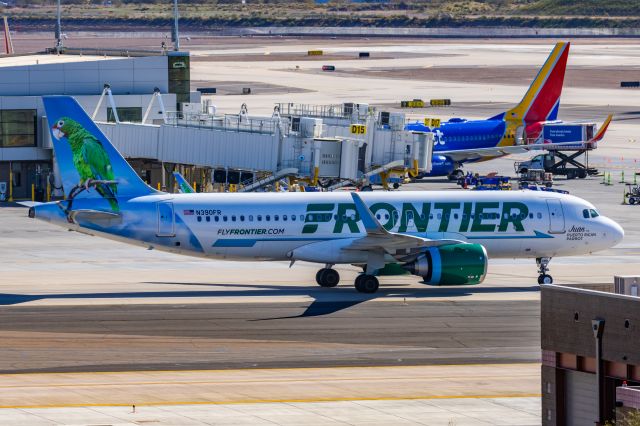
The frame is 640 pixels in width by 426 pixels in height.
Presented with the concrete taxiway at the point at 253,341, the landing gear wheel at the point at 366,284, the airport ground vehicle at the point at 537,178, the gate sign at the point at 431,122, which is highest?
the gate sign at the point at 431,122

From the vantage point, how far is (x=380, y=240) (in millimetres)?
57344

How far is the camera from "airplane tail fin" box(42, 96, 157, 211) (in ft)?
192

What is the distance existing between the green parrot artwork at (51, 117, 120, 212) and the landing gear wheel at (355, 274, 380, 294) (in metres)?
10.8

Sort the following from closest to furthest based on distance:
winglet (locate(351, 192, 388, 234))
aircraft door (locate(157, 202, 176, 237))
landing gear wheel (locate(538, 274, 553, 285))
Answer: winglet (locate(351, 192, 388, 234)) < aircraft door (locate(157, 202, 176, 237)) < landing gear wheel (locate(538, 274, 553, 285))

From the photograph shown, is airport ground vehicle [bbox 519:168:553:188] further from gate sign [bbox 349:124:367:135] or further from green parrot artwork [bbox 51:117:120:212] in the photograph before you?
green parrot artwork [bbox 51:117:120:212]

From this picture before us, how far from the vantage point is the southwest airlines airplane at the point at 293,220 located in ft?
190

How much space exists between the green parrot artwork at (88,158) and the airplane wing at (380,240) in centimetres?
1029

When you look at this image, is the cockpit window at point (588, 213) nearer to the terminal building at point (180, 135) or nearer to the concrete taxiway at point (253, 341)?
the concrete taxiway at point (253, 341)

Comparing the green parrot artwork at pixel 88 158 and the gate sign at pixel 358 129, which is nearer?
the green parrot artwork at pixel 88 158

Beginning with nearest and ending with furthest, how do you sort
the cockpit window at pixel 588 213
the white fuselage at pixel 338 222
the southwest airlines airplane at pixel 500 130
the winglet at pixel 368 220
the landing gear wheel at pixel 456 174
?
1. the winglet at pixel 368 220
2. the white fuselage at pixel 338 222
3. the cockpit window at pixel 588 213
4. the landing gear wheel at pixel 456 174
5. the southwest airlines airplane at pixel 500 130

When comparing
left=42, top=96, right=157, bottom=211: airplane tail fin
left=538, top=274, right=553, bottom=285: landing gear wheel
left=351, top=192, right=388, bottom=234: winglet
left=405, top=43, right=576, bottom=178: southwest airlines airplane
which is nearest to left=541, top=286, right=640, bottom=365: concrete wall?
left=351, top=192, right=388, bottom=234: winglet

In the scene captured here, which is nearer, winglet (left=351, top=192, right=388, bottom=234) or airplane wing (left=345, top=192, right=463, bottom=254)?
winglet (left=351, top=192, right=388, bottom=234)

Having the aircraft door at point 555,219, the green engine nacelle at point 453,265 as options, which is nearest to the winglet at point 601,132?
the aircraft door at point 555,219

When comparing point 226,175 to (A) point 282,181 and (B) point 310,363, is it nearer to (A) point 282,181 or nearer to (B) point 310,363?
(A) point 282,181
